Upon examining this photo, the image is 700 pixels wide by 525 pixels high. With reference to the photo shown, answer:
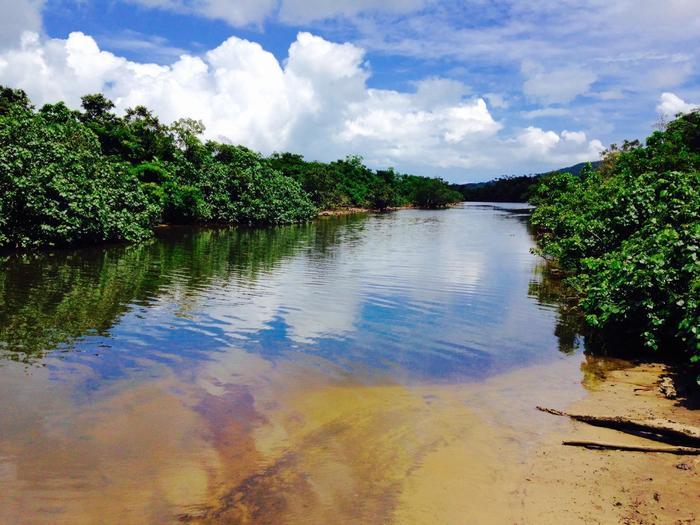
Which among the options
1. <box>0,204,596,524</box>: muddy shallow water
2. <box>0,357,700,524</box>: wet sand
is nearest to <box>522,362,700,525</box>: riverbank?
<box>0,357,700,524</box>: wet sand

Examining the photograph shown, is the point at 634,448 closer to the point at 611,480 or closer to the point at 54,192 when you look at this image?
the point at 611,480

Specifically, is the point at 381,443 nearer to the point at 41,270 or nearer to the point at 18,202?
the point at 41,270

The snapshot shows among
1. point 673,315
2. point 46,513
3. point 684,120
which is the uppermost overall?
point 684,120

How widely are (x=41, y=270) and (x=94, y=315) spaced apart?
8.09 m

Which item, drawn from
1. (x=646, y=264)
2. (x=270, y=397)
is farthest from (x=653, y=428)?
(x=270, y=397)

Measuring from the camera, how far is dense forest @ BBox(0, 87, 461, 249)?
24062 millimetres

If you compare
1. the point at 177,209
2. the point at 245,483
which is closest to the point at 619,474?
the point at 245,483

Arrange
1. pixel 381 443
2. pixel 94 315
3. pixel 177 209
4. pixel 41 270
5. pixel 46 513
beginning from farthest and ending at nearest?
pixel 177 209
pixel 41 270
pixel 94 315
pixel 381 443
pixel 46 513

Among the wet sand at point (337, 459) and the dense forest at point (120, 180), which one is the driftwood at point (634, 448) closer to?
the wet sand at point (337, 459)

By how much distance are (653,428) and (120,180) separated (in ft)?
99.2

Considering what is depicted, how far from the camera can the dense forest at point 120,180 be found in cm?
2406

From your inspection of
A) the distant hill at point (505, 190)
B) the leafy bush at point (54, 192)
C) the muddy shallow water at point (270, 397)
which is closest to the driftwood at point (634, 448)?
the muddy shallow water at point (270, 397)

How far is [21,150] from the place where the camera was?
77.1 ft

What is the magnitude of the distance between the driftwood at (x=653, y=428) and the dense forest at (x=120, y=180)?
2468 centimetres
